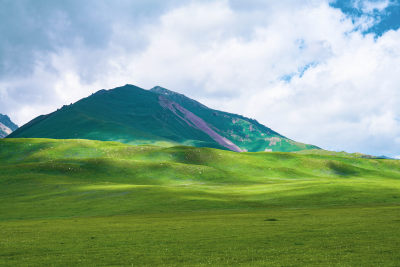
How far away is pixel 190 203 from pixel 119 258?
57531mm

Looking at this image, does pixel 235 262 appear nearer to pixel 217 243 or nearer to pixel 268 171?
pixel 217 243

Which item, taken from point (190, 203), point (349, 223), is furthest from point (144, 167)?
point (349, 223)

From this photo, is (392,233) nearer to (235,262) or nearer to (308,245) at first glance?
(308,245)

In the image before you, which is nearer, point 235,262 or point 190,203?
point 235,262

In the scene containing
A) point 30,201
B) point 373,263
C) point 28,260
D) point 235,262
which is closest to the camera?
point 373,263

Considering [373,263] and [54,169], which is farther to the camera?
[54,169]

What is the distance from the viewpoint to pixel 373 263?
87.1 feet

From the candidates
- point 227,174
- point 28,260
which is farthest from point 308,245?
point 227,174

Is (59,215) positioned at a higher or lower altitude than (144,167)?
lower

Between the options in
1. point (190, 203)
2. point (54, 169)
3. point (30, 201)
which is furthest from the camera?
point (54, 169)

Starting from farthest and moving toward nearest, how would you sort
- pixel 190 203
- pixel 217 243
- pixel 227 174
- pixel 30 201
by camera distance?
pixel 227 174 < pixel 30 201 < pixel 190 203 < pixel 217 243

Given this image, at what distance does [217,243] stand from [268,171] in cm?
15351

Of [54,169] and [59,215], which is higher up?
[54,169]

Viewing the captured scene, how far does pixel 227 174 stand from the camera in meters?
166
